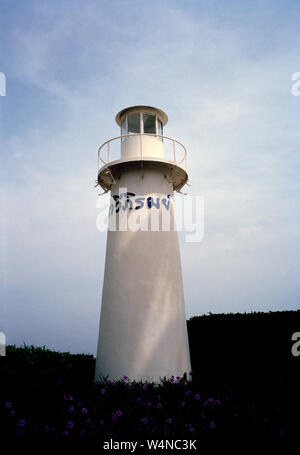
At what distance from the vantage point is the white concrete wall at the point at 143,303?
32.6 ft

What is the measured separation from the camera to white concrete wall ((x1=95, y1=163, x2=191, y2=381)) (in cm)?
993

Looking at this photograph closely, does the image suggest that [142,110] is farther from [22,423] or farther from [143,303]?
[22,423]

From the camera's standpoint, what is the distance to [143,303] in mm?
10266

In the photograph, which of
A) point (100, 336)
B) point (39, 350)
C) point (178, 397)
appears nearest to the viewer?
point (178, 397)

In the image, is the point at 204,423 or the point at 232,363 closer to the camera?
the point at 204,423

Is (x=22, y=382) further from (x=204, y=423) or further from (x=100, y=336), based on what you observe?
(x=204, y=423)

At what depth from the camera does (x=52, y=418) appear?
664cm

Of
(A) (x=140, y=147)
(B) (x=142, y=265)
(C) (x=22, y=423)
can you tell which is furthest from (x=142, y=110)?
(C) (x=22, y=423)

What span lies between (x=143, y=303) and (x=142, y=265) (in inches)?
52.3

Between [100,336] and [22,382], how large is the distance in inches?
112

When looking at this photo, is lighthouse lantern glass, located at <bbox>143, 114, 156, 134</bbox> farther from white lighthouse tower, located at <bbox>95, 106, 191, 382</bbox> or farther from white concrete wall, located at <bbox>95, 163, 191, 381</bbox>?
white concrete wall, located at <bbox>95, 163, 191, 381</bbox>

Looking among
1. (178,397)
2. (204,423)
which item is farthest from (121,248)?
(204,423)

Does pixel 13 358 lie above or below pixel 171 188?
below

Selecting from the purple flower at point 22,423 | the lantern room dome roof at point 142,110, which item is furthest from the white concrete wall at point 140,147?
the purple flower at point 22,423
